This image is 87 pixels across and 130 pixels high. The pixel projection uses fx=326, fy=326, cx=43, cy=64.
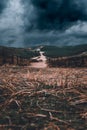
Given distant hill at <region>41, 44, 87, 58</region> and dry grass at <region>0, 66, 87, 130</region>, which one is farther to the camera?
distant hill at <region>41, 44, 87, 58</region>

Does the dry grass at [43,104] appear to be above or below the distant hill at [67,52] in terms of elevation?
below

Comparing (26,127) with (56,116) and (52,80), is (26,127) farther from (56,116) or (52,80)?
(52,80)

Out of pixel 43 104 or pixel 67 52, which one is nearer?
pixel 43 104

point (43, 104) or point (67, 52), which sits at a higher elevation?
point (67, 52)

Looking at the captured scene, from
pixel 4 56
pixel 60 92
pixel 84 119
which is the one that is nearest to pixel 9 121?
pixel 84 119

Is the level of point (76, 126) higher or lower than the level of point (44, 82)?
lower

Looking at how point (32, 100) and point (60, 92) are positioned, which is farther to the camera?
point (60, 92)

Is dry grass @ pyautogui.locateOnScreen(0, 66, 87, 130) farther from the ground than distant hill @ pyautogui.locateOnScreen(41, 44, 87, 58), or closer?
closer

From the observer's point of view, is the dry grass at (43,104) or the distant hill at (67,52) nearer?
the dry grass at (43,104)
